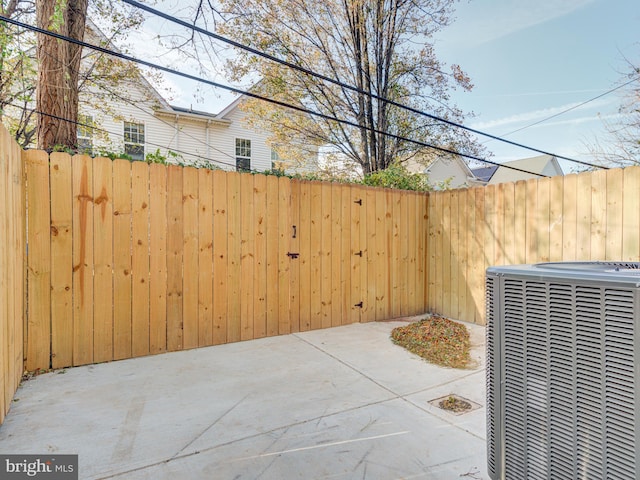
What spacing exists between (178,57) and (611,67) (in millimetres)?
8038

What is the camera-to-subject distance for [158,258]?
3268mm

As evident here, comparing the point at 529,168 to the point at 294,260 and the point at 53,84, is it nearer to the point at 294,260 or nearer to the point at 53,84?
the point at 294,260

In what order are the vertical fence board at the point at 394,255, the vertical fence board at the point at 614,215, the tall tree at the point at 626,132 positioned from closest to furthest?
the vertical fence board at the point at 614,215 → the vertical fence board at the point at 394,255 → the tall tree at the point at 626,132

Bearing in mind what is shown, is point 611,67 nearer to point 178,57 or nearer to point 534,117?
point 534,117

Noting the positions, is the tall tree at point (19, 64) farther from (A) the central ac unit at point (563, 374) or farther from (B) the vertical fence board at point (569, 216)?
(B) the vertical fence board at point (569, 216)

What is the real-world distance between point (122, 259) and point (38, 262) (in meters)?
0.59

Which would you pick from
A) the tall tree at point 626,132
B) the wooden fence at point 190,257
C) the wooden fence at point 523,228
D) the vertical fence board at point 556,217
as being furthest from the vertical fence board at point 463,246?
the tall tree at point 626,132

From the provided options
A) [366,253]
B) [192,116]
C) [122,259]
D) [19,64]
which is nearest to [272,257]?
[366,253]

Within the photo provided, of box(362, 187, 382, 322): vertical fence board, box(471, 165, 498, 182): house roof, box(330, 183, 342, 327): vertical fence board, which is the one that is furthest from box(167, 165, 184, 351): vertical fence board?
box(471, 165, 498, 182): house roof

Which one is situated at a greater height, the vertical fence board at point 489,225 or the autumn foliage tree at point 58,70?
the autumn foliage tree at point 58,70

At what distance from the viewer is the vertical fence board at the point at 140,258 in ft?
10.4

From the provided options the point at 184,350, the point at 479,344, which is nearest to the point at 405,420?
the point at 479,344

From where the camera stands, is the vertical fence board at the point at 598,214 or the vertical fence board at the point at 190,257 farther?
the vertical fence board at the point at 190,257

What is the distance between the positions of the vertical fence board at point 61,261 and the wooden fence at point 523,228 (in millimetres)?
4241
